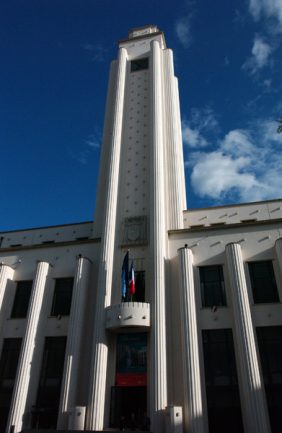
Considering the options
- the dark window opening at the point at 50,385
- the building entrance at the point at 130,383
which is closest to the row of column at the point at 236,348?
the building entrance at the point at 130,383

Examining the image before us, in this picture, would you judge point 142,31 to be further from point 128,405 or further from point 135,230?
point 128,405

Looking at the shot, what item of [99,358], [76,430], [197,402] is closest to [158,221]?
[99,358]

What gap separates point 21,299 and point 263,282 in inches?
780

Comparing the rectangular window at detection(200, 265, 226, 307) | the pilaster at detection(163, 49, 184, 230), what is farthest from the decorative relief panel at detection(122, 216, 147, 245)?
A: the rectangular window at detection(200, 265, 226, 307)

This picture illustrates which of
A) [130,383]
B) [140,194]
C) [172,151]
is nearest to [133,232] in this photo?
[140,194]

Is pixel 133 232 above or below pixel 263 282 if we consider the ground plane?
above

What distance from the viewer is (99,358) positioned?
938 inches

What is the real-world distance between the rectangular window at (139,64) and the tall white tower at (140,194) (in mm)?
130

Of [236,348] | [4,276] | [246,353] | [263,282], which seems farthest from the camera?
[4,276]

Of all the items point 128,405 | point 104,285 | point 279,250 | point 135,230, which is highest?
point 135,230

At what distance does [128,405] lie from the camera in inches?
923

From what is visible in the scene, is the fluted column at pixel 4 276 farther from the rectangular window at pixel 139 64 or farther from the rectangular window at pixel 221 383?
the rectangular window at pixel 139 64

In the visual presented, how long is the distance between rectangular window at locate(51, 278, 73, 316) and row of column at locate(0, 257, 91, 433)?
1046mm

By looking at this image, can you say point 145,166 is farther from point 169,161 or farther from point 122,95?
point 122,95
